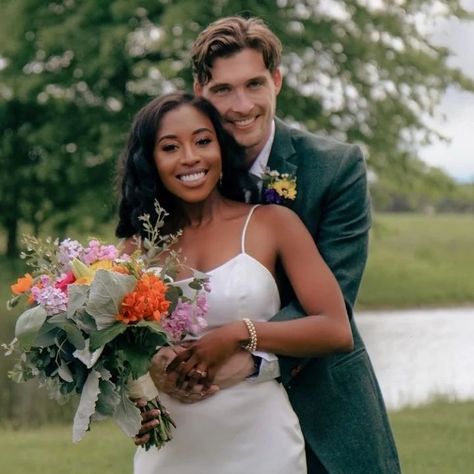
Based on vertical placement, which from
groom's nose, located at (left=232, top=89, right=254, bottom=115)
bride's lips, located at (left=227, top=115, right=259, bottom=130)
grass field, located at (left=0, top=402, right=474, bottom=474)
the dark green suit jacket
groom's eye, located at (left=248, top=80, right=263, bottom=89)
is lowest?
grass field, located at (left=0, top=402, right=474, bottom=474)

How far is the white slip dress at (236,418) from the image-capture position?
3564mm

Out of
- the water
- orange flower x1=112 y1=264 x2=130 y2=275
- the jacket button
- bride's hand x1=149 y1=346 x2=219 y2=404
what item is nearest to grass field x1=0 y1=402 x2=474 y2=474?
the water

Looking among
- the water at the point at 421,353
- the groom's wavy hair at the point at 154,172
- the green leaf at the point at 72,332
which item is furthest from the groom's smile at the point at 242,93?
the water at the point at 421,353

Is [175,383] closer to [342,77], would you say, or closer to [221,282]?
[221,282]

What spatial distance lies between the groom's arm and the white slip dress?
0.08 meters

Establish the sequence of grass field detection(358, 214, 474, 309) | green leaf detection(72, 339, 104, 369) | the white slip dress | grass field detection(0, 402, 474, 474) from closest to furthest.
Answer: green leaf detection(72, 339, 104, 369), the white slip dress, grass field detection(0, 402, 474, 474), grass field detection(358, 214, 474, 309)

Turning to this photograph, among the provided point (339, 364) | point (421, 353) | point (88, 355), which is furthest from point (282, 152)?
point (421, 353)

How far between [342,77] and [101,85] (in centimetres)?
472

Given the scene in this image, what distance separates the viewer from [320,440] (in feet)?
12.8

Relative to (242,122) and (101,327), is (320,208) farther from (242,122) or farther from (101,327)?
(101,327)

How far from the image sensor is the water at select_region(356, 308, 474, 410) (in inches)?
481

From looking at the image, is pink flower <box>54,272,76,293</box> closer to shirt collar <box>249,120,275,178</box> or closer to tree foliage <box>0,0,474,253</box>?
shirt collar <box>249,120,275,178</box>

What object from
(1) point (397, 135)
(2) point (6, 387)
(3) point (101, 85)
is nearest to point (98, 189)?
(3) point (101, 85)

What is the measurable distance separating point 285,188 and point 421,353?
1264 cm
